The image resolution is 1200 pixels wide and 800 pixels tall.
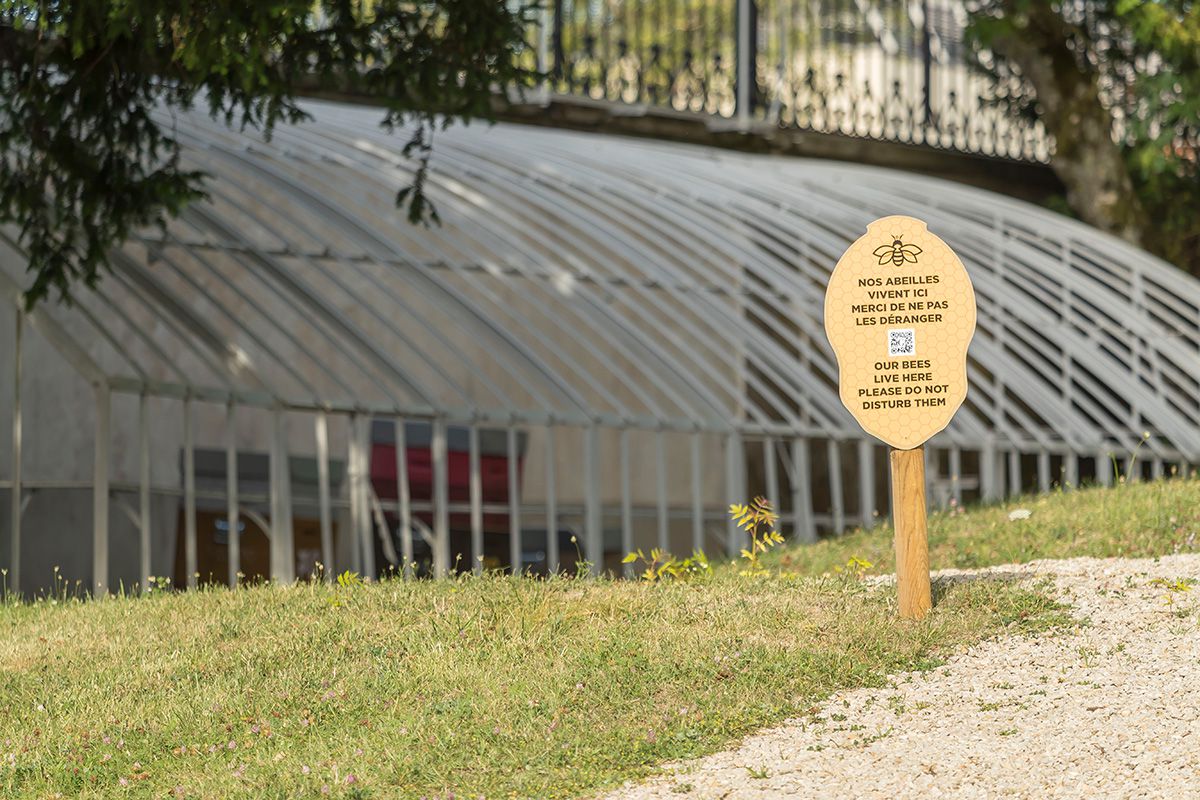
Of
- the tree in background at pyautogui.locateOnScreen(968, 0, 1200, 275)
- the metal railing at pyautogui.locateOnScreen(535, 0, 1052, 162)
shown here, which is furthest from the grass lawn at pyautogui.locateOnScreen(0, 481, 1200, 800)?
the tree in background at pyautogui.locateOnScreen(968, 0, 1200, 275)

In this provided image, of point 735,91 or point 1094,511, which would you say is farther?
Answer: point 735,91

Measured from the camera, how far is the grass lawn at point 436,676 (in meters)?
5.53

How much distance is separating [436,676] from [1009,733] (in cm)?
205

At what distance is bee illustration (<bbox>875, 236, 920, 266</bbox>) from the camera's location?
264 inches

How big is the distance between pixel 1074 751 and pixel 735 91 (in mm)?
14148

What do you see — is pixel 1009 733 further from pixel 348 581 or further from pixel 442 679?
pixel 348 581

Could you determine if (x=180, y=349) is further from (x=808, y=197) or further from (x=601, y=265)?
(x=808, y=197)

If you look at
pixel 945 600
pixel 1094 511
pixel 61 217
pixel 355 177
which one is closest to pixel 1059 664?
pixel 945 600

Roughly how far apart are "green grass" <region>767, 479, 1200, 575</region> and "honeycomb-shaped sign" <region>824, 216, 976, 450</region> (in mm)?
2405

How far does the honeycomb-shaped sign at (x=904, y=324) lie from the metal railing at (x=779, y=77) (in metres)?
10.0

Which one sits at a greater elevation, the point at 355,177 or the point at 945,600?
the point at 355,177

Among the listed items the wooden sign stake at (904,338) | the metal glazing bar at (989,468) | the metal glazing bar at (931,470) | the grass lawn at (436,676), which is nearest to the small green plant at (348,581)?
the grass lawn at (436,676)

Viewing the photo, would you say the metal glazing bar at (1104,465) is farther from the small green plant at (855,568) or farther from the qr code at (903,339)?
the qr code at (903,339)

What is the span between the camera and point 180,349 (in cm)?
1616
